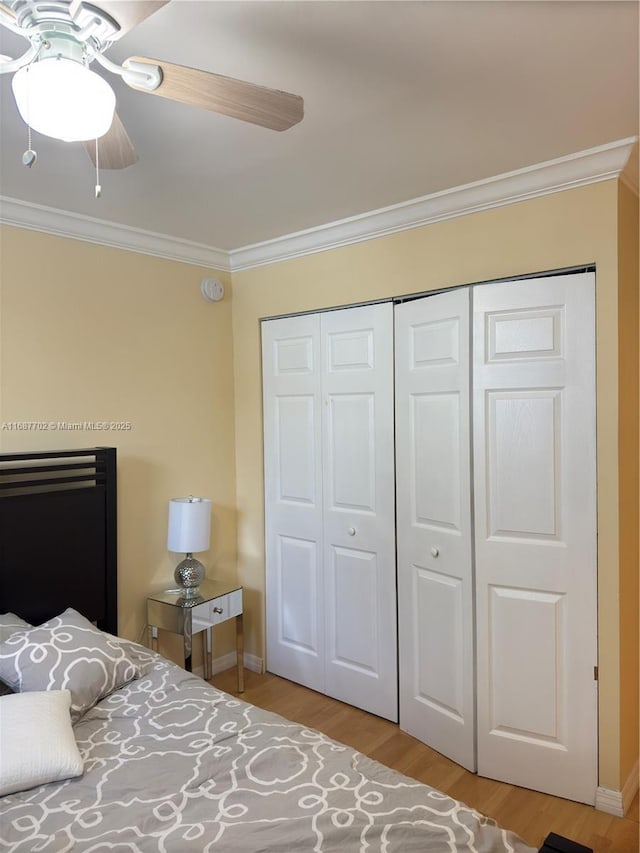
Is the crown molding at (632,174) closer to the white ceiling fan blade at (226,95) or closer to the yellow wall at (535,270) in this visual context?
the yellow wall at (535,270)

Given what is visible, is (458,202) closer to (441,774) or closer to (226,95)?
(226,95)

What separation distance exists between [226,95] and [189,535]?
88.9 inches

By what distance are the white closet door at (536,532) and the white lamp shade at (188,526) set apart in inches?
55.8

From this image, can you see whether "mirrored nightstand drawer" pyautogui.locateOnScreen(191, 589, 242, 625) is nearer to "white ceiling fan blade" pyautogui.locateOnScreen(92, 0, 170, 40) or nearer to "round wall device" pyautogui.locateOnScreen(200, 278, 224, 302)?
"round wall device" pyautogui.locateOnScreen(200, 278, 224, 302)

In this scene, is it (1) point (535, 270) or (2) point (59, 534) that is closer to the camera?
(1) point (535, 270)

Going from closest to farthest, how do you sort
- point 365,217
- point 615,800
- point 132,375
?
1. point 615,800
2. point 365,217
3. point 132,375

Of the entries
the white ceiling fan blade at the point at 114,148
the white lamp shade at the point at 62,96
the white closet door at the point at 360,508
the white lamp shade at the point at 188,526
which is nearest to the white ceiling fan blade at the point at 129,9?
the white lamp shade at the point at 62,96

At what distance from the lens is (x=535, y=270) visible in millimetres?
2461

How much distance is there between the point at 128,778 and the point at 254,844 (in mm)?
467

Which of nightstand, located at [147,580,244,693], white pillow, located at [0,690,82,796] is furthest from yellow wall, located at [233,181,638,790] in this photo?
white pillow, located at [0,690,82,796]

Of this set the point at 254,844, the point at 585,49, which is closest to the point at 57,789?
the point at 254,844

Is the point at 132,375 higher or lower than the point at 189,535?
higher

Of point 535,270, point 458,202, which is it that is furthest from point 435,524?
point 458,202

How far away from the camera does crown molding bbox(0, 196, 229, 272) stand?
2693mm
